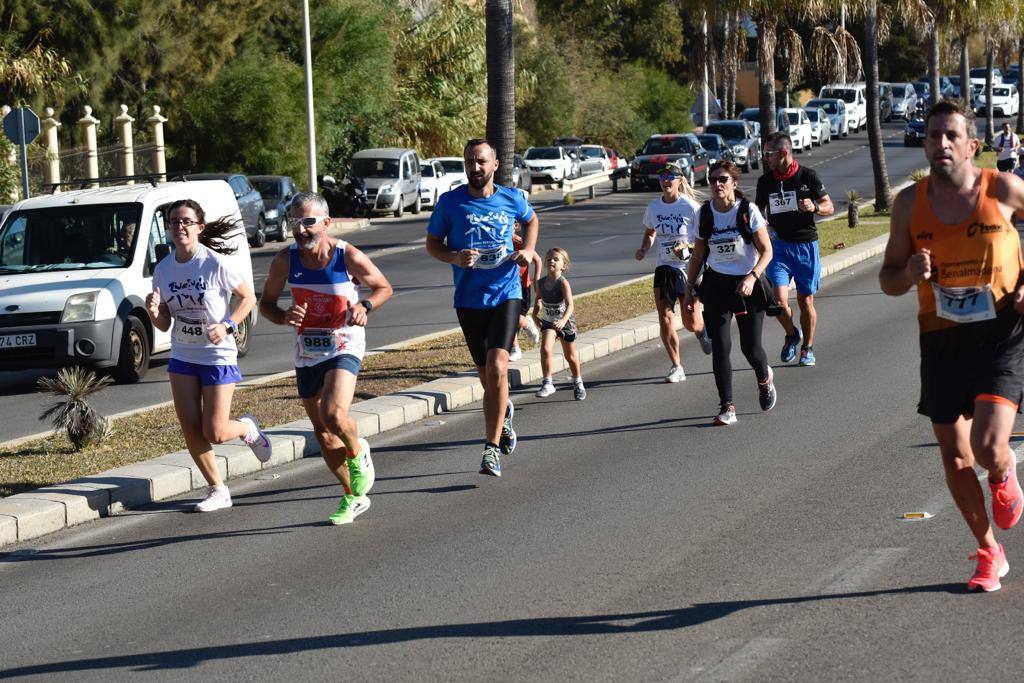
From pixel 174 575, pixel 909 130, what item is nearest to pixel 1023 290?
pixel 174 575

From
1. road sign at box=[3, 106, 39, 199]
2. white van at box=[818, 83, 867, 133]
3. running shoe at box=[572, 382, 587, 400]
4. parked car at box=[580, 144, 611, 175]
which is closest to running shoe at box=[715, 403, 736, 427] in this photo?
running shoe at box=[572, 382, 587, 400]

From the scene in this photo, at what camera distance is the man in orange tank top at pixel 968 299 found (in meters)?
6.14

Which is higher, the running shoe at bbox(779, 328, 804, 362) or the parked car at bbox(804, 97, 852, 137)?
the parked car at bbox(804, 97, 852, 137)

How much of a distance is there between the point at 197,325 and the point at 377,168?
114 feet

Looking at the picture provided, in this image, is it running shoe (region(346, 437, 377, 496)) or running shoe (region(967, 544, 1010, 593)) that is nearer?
running shoe (region(967, 544, 1010, 593))

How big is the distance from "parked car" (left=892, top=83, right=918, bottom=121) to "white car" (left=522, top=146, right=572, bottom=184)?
32573 mm

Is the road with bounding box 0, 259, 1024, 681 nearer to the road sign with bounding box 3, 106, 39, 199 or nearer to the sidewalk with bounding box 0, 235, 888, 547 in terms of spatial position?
the sidewalk with bounding box 0, 235, 888, 547

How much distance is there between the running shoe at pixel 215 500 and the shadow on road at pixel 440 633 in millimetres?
2767

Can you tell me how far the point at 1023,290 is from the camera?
607 centimetres

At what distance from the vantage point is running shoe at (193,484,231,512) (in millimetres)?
8758

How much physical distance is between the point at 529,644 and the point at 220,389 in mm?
3305

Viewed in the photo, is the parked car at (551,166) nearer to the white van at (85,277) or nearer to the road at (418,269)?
the road at (418,269)

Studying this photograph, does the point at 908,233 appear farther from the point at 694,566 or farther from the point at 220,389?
the point at 220,389

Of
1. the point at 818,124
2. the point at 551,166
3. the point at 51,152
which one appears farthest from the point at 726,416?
the point at 818,124
